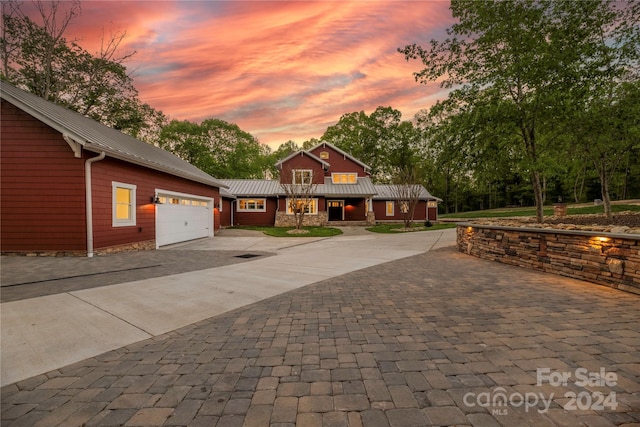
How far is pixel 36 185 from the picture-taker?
333 inches

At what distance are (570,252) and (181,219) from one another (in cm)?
1516

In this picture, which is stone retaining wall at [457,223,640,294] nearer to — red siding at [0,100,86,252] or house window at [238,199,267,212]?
red siding at [0,100,86,252]

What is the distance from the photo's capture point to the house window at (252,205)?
25.8 m

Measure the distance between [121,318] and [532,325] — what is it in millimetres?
5590

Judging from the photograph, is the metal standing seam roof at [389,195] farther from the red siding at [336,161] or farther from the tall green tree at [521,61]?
the tall green tree at [521,61]

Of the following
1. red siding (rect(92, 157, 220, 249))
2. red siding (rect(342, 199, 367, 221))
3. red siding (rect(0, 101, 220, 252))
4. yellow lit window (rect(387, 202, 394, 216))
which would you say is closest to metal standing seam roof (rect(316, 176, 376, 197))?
red siding (rect(342, 199, 367, 221))

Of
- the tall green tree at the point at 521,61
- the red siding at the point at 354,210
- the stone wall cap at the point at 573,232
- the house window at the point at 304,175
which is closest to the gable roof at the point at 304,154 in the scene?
the house window at the point at 304,175

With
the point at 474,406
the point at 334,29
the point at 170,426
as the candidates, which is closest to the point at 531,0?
the point at 334,29

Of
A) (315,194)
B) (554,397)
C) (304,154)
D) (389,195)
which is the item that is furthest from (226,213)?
(554,397)

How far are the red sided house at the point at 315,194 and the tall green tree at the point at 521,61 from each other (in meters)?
15.7

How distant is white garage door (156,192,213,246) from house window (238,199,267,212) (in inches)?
340

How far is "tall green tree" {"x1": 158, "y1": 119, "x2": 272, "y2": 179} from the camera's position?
37.1m

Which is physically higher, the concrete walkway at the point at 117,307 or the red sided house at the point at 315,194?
the red sided house at the point at 315,194

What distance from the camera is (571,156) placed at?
1137 centimetres
